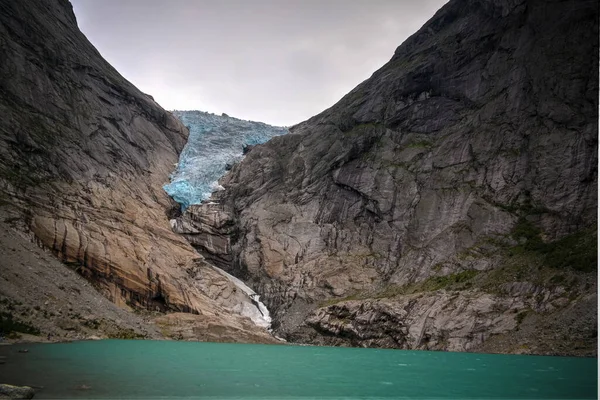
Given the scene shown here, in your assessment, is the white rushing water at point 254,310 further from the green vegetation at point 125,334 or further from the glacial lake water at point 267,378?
the glacial lake water at point 267,378

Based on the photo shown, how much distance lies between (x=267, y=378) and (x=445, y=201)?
5294 cm

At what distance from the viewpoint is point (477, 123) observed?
73062 mm

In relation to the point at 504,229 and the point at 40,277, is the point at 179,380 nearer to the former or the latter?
the point at 40,277

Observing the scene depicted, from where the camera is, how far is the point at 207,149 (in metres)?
110

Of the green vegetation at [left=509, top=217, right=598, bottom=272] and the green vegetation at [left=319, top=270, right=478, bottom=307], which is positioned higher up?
the green vegetation at [left=509, top=217, right=598, bottom=272]

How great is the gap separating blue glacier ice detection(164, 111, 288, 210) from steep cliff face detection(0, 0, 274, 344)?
4727 millimetres

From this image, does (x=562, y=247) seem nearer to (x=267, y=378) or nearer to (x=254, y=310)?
(x=254, y=310)

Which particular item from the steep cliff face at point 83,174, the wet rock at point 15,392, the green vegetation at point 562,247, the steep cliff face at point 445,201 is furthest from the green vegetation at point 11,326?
the green vegetation at point 562,247

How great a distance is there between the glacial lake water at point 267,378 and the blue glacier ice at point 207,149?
59579 mm

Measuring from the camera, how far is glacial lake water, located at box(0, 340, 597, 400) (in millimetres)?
17688

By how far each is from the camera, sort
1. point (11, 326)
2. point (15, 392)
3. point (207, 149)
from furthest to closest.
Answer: point (207, 149) < point (11, 326) < point (15, 392)

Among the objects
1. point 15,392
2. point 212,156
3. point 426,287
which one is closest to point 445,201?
point 426,287

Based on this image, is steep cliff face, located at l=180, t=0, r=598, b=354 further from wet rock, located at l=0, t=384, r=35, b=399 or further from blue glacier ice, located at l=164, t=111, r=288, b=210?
wet rock, located at l=0, t=384, r=35, b=399

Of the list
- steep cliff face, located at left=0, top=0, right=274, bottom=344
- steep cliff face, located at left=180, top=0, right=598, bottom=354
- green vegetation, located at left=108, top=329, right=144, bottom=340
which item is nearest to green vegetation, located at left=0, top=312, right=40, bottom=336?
green vegetation, located at left=108, top=329, right=144, bottom=340
